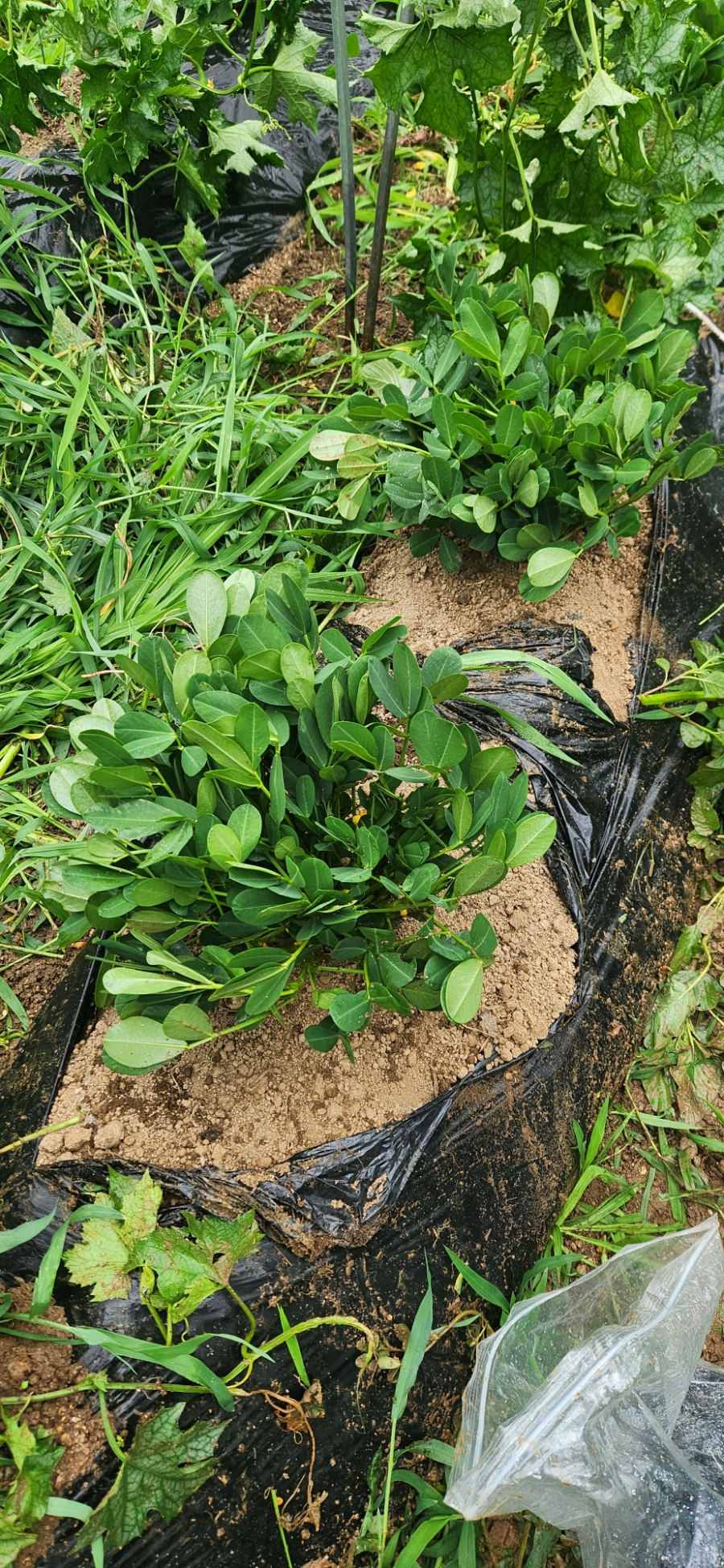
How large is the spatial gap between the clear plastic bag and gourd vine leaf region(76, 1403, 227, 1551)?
0.29m

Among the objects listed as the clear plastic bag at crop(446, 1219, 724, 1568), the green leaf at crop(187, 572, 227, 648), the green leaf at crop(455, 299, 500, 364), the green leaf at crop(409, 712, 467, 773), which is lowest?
the clear plastic bag at crop(446, 1219, 724, 1568)

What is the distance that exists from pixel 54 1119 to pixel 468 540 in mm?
1209

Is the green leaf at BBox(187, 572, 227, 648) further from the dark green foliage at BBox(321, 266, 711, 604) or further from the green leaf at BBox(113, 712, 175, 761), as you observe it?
the dark green foliage at BBox(321, 266, 711, 604)

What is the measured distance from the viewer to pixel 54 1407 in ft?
3.27

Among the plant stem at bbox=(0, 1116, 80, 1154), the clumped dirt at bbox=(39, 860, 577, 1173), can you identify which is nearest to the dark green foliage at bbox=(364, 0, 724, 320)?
the clumped dirt at bbox=(39, 860, 577, 1173)

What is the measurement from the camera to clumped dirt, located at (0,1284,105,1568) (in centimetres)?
95

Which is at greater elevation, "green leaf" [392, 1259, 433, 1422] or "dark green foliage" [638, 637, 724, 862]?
"dark green foliage" [638, 637, 724, 862]

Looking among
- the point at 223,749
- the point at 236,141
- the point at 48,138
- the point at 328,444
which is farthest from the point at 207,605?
the point at 48,138

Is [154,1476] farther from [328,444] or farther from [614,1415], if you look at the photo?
[328,444]

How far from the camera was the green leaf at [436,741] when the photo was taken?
96 centimetres

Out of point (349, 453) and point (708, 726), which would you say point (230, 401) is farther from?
point (708, 726)

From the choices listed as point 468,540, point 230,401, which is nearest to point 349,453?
point 468,540

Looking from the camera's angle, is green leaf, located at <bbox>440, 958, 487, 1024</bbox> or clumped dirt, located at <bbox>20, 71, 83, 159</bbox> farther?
clumped dirt, located at <bbox>20, 71, 83, 159</bbox>

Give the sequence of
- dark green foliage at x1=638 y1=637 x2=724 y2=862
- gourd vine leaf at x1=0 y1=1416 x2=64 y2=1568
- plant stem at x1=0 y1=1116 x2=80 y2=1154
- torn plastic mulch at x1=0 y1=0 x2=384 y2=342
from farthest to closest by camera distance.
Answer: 1. torn plastic mulch at x1=0 y1=0 x2=384 y2=342
2. dark green foliage at x1=638 y1=637 x2=724 y2=862
3. plant stem at x1=0 y1=1116 x2=80 y2=1154
4. gourd vine leaf at x1=0 y1=1416 x2=64 y2=1568
